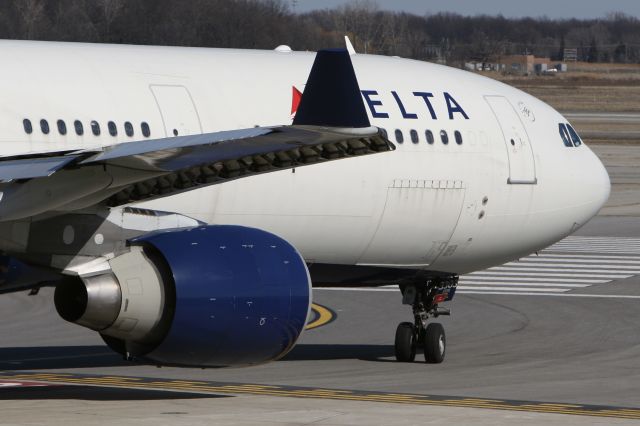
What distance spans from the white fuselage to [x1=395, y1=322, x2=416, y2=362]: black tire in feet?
3.52

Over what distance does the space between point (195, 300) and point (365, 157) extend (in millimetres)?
5817

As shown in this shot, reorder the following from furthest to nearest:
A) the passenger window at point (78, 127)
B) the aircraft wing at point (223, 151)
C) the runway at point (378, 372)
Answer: the passenger window at point (78, 127), the runway at point (378, 372), the aircraft wing at point (223, 151)

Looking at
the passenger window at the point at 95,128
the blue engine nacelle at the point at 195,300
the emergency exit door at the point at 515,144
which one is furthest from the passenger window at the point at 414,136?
the blue engine nacelle at the point at 195,300

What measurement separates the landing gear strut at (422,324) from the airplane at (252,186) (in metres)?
0.03

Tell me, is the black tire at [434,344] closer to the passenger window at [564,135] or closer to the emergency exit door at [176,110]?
the passenger window at [564,135]

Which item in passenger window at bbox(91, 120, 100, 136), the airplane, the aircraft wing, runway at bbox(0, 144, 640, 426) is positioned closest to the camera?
the aircraft wing

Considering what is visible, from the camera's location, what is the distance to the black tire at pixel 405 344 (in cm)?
2306

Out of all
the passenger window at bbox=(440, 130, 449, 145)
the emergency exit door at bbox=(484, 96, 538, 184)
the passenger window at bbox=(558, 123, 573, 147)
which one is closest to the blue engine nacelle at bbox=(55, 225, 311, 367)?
the passenger window at bbox=(440, 130, 449, 145)

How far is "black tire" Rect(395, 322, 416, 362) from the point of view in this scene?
23.1 metres

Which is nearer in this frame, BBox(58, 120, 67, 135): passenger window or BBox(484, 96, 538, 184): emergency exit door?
BBox(58, 120, 67, 135): passenger window

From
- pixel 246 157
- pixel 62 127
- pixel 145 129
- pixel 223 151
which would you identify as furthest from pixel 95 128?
pixel 223 151

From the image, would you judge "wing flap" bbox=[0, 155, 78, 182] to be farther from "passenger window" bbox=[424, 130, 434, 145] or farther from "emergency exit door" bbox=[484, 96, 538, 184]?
"emergency exit door" bbox=[484, 96, 538, 184]

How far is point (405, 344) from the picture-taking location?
75.7 ft

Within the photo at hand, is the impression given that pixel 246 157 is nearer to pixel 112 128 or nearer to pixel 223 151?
pixel 223 151
